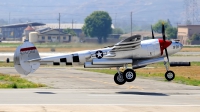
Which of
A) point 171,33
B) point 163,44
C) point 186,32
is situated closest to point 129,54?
point 163,44

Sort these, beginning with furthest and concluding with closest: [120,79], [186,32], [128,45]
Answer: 1. [186,32]
2. [120,79]
3. [128,45]

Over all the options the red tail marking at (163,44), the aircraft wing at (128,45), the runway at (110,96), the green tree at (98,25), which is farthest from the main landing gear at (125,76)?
the green tree at (98,25)

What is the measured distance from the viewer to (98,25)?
15938cm

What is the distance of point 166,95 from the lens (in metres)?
26.6

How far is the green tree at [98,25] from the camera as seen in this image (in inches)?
5915

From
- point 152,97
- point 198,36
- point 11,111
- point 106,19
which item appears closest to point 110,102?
point 152,97

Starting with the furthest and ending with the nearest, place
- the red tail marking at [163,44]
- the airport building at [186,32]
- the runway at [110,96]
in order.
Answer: the airport building at [186,32] → the red tail marking at [163,44] → the runway at [110,96]

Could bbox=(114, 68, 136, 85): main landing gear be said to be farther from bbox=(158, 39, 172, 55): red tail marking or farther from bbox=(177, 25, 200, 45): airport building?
bbox=(177, 25, 200, 45): airport building

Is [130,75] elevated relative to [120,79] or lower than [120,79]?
elevated

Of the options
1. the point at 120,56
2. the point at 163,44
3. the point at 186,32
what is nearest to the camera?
the point at 120,56

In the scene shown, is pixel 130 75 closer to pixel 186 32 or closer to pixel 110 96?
pixel 110 96

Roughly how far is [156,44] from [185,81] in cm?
618

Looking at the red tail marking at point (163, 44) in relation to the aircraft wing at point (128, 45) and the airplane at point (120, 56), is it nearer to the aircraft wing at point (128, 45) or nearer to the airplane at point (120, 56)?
the airplane at point (120, 56)

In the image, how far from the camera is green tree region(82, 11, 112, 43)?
5915 inches
